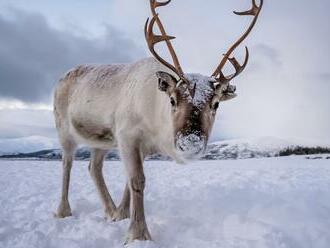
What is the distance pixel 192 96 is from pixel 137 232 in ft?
5.19

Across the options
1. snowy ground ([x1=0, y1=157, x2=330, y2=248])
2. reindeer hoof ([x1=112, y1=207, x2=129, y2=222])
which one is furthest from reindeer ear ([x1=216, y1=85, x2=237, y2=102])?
reindeer hoof ([x1=112, y1=207, x2=129, y2=222])

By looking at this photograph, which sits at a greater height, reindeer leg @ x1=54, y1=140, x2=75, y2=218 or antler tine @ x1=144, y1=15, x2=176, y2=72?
antler tine @ x1=144, y1=15, x2=176, y2=72

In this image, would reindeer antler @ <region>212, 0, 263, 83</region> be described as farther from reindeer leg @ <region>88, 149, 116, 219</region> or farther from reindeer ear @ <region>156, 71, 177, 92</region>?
reindeer leg @ <region>88, 149, 116, 219</region>

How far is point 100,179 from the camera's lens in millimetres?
6926

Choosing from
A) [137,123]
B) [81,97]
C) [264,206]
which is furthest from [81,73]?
[264,206]

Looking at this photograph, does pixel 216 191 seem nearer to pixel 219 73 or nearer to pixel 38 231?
pixel 219 73

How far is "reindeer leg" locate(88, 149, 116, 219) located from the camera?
6.44 meters

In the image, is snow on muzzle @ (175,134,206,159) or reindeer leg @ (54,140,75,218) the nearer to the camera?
snow on muzzle @ (175,134,206,159)

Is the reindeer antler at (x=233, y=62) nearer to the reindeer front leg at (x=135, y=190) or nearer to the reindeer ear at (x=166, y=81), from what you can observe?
the reindeer ear at (x=166, y=81)

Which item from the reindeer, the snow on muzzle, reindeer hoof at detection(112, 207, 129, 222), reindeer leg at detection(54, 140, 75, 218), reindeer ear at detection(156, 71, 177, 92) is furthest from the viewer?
reindeer leg at detection(54, 140, 75, 218)

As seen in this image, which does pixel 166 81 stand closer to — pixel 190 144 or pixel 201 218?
pixel 190 144

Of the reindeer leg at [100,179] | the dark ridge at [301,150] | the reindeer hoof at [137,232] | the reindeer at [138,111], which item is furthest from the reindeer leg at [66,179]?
the dark ridge at [301,150]

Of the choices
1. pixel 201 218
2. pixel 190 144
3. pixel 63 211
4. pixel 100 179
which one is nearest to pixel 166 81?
pixel 190 144

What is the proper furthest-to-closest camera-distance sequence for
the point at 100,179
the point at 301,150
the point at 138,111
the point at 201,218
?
the point at 301,150 → the point at 100,179 → the point at 201,218 → the point at 138,111
